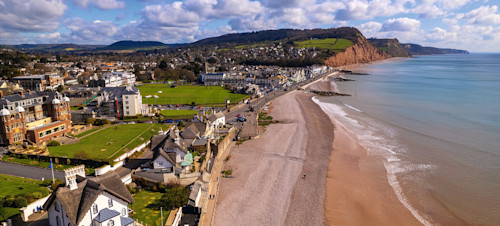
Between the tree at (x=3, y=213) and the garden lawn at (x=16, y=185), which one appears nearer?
the tree at (x=3, y=213)

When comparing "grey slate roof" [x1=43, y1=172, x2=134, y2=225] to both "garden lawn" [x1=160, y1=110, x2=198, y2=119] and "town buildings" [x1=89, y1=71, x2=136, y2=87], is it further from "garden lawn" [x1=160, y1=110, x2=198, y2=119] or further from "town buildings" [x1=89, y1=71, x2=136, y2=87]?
"town buildings" [x1=89, y1=71, x2=136, y2=87]

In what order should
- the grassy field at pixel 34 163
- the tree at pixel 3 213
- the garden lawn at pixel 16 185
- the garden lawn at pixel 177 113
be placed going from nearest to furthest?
the tree at pixel 3 213 → the garden lawn at pixel 16 185 → the grassy field at pixel 34 163 → the garden lawn at pixel 177 113

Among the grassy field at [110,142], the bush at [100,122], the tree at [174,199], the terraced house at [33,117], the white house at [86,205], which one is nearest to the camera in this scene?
the white house at [86,205]

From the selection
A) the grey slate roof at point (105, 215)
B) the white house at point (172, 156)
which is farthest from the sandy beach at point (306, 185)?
the grey slate roof at point (105, 215)

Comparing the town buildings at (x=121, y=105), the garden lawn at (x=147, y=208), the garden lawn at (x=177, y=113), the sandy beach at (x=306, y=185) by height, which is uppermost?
the town buildings at (x=121, y=105)

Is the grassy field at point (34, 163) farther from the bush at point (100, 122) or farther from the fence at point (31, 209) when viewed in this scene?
the bush at point (100, 122)

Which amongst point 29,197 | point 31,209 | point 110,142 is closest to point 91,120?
point 110,142

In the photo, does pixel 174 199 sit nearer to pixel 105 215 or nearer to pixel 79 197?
pixel 105 215
